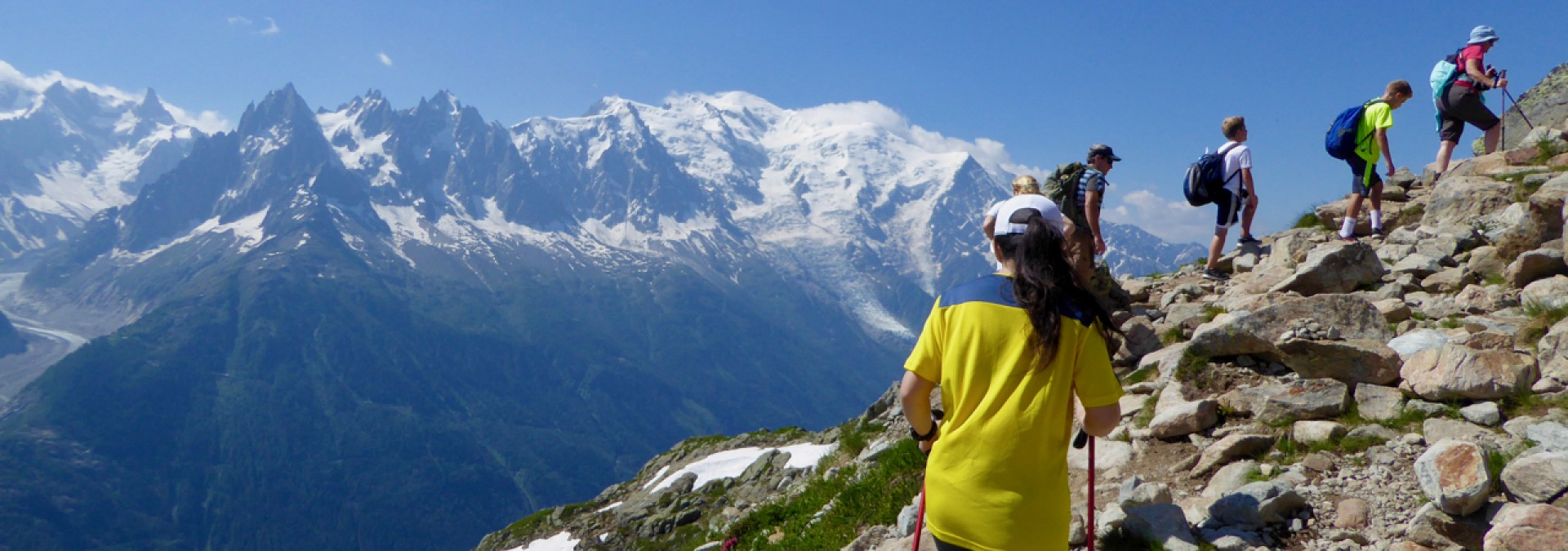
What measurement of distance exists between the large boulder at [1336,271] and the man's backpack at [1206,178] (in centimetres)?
285

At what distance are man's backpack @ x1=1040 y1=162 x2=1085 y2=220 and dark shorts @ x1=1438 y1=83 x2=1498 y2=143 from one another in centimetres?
1012

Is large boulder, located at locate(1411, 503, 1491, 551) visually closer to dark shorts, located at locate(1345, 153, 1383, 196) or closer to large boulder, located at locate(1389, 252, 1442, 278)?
large boulder, located at locate(1389, 252, 1442, 278)

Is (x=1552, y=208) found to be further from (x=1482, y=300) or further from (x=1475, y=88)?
(x=1475, y=88)

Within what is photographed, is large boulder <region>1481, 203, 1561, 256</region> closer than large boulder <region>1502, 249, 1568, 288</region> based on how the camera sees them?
No

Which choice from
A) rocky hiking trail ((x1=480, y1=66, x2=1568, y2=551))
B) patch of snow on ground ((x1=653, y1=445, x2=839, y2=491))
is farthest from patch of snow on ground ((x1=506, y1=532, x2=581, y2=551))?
rocky hiking trail ((x1=480, y1=66, x2=1568, y2=551))

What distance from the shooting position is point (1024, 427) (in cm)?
462

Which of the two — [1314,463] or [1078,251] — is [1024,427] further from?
[1078,251]

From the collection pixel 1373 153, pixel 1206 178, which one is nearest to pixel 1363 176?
pixel 1373 153

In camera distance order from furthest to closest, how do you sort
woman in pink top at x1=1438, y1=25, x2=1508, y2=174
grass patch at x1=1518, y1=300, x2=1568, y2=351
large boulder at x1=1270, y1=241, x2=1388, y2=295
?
woman in pink top at x1=1438, y1=25, x2=1508, y2=174 < large boulder at x1=1270, y1=241, x2=1388, y2=295 < grass patch at x1=1518, y1=300, x2=1568, y2=351

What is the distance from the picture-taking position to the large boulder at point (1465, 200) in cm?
1300

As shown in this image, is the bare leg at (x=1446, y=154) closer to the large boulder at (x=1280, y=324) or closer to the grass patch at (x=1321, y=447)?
the large boulder at (x=1280, y=324)

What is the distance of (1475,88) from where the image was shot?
16047 millimetres

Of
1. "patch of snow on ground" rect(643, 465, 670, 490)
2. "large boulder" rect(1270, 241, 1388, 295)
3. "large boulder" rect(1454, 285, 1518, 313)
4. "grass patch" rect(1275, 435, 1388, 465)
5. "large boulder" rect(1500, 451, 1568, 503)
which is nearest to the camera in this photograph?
"large boulder" rect(1500, 451, 1568, 503)

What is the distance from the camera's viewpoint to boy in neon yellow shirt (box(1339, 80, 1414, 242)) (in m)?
14.1
